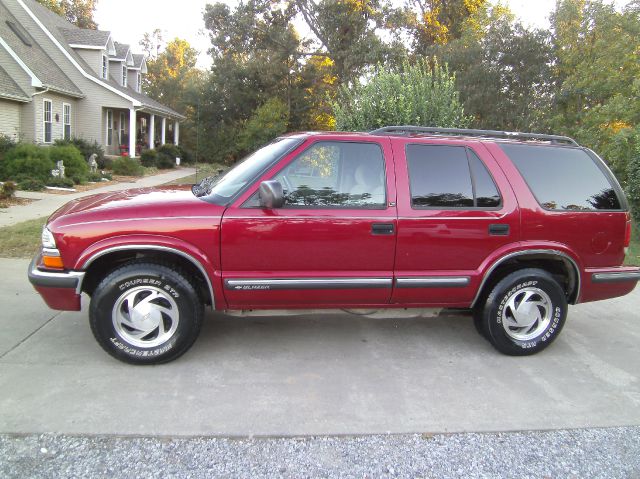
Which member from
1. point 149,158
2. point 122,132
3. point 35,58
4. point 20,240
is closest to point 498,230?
point 20,240

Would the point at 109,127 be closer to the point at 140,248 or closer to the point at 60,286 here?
the point at 60,286

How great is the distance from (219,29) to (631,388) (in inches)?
1220

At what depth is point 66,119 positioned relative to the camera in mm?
22219

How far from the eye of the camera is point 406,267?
401 centimetres

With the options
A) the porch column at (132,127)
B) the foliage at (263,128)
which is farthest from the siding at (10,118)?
the foliage at (263,128)

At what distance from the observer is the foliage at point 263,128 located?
85.1 ft

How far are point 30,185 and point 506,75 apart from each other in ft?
64.6

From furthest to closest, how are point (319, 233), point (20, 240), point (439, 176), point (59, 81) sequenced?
point (59, 81) → point (20, 240) → point (439, 176) → point (319, 233)

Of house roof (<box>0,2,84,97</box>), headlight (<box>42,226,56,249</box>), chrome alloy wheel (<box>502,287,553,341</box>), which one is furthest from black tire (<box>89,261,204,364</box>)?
house roof (<box>0,2,84,97</box>)

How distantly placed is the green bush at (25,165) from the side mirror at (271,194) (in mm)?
13450

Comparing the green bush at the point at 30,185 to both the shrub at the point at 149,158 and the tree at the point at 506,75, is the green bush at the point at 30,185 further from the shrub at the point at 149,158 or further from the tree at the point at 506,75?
the tree at the point at 506,75

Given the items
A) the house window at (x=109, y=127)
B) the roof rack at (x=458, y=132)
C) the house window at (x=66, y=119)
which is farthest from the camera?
the house window at (x=109, y=127)

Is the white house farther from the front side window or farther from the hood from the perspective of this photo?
the hood

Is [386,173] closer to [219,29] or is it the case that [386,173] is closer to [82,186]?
[82,186]
